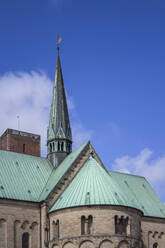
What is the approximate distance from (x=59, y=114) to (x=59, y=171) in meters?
10.3

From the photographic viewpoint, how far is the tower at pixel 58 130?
6178 cm

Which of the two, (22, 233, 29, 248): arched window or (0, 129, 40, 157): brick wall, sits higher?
(0, 129, 40, 157): brick wall

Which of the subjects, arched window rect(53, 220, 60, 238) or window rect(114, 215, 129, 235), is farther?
arched window rect(53, 220, 60, 238)

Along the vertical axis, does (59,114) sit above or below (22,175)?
above

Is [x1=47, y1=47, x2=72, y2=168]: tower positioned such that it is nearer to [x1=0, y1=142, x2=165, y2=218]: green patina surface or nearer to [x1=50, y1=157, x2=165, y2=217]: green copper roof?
[x1=0, y1=142, x2=165, y2=218]: green patina surface

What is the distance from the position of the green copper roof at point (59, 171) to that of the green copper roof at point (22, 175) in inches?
26.7

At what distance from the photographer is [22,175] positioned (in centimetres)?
5547

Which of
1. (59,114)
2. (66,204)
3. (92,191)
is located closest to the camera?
(66,204)

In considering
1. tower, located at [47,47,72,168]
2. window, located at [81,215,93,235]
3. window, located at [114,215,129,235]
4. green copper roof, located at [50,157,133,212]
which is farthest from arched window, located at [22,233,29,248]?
tower, located at [47,47,72,168]

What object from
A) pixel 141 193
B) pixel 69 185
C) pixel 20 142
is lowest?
pixel 69 185

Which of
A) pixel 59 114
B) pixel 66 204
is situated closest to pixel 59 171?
pixel 66 204

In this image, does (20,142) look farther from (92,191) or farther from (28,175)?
(92,191)

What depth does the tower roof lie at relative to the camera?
206 feet

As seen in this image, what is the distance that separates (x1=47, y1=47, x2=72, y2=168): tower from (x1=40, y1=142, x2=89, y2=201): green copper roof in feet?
6.01
